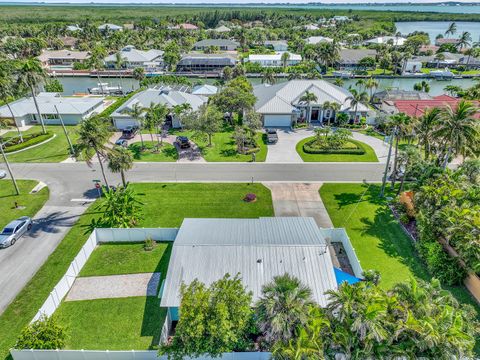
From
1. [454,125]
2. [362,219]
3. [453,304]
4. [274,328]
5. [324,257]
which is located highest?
[454,125]

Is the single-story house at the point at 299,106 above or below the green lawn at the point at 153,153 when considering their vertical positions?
above

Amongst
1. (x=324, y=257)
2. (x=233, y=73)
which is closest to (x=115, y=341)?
(x=324, y=257)

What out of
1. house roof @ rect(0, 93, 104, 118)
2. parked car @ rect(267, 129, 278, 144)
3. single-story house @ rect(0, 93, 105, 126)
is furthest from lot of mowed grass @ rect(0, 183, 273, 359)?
house roof @ rect(0, 93, 104, 118)

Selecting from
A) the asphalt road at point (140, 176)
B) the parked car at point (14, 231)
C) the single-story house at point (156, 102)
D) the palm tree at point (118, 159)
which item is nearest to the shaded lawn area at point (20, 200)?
the asphalt road at point (140, 176)

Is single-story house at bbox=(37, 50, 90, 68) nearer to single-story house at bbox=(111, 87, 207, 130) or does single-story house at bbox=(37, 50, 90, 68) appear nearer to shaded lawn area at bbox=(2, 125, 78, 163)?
single-story house at bbox=(111, 87, 207, 130)

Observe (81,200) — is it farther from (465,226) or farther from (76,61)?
(76,61)

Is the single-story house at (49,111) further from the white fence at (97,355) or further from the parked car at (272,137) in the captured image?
the white fence at (97,355)
